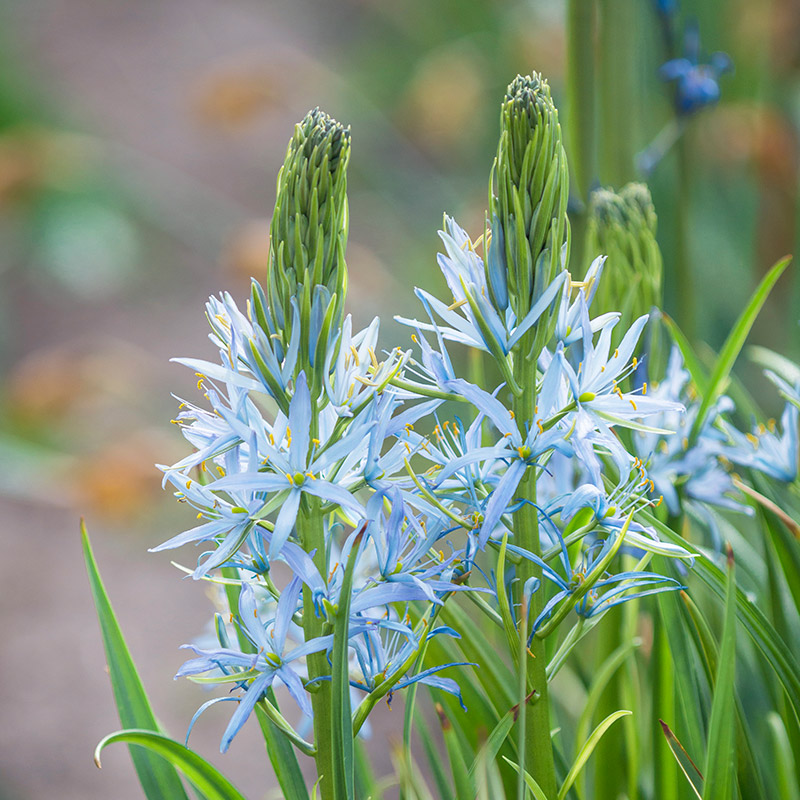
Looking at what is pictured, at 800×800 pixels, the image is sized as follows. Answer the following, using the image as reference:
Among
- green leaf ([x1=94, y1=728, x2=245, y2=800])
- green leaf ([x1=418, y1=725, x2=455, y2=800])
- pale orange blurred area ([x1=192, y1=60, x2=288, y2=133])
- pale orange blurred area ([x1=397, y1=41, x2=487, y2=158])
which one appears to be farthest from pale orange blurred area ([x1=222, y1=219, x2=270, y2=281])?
green leaf ([x1=94, y1=728, x2=245, y2=800])

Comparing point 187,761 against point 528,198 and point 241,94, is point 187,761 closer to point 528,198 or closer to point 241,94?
point 528,198

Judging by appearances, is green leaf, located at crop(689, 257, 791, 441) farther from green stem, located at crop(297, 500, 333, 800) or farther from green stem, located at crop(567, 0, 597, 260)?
green stem, located at crop(297, 500, 333, 800)

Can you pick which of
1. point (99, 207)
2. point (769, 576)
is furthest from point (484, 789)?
point (99, 207)

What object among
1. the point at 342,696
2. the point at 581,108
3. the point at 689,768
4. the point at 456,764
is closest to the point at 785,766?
the point at 689,768

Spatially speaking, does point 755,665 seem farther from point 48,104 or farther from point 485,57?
point 48,104

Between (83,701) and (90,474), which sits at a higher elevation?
(90,474)
